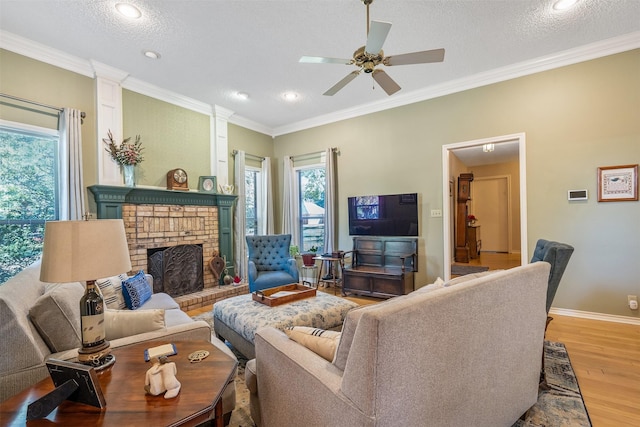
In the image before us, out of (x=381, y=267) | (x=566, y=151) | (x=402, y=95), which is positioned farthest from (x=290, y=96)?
(x=566, y=151)

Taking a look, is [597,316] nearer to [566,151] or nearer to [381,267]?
[566,151]

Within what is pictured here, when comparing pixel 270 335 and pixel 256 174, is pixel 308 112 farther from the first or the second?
pixel 270 335

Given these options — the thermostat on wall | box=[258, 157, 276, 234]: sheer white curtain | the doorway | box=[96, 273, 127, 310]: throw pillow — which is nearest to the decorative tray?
box=[96, 273, 127, 310]: throw pillow

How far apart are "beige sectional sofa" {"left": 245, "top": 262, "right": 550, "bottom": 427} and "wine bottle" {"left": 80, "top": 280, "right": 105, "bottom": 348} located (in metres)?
0.73

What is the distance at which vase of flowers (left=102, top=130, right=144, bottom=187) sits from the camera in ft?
11.8

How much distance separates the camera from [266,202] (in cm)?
571

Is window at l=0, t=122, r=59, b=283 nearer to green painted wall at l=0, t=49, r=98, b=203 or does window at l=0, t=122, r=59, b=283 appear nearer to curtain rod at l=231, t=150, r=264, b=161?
green painted wall at l=0, t=49, r=98, b=203

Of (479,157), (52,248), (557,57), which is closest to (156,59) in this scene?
(52,248)

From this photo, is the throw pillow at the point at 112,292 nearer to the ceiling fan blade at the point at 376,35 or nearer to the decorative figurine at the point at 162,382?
the decorative figurine at the point at 162,382

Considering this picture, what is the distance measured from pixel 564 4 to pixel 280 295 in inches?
145

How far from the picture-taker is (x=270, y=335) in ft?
5.02

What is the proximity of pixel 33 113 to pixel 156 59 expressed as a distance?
1.41 meters

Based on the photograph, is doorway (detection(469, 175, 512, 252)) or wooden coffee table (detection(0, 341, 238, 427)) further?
doorway (detection(469, 175, 512, 252))

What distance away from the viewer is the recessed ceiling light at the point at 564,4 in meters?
2.52
